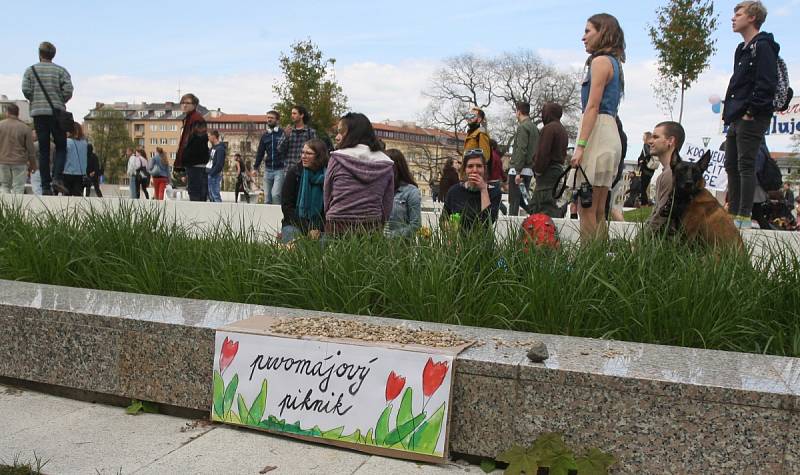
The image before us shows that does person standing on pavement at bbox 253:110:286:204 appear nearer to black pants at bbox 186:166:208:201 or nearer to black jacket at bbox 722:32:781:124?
black pants at bbox 186:166:208:201

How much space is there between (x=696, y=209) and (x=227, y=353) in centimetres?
296

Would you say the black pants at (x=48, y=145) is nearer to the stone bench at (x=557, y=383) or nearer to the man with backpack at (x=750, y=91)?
the stone bench at (x=557, y=383)

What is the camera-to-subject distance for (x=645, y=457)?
2.72 m

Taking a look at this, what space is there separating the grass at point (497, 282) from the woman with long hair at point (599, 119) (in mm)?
1593

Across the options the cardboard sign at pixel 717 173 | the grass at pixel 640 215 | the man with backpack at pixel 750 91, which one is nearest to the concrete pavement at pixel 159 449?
the grass at pixel 640 215

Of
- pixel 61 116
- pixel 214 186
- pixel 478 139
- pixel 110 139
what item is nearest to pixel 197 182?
pixel 61 116

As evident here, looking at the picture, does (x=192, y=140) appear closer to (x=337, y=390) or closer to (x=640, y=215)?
(x=640, y=215)

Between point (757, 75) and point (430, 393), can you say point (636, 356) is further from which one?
point (757, 75)

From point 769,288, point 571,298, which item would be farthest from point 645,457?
point 769,288

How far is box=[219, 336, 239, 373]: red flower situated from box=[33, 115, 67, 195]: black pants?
7781mm

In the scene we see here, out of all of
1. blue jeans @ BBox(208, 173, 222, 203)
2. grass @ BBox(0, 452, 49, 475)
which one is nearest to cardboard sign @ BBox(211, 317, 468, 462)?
grass @ BBox(0, 452, 49, 475)

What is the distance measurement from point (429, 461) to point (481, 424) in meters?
0.26

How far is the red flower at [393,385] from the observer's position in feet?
10.0

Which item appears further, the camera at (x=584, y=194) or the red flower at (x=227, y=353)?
the camera at (x=584, y=194)
